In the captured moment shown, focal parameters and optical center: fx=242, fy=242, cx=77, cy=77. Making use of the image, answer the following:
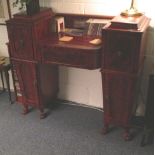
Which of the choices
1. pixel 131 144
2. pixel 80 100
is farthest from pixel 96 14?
pixel 131 144

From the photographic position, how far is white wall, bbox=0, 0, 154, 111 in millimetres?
2025

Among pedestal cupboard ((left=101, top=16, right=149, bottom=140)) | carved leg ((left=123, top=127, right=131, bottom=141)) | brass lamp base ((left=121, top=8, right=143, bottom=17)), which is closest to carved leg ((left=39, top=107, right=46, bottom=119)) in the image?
pedestal cupboard ((left=101, top=16, right=149, bottom=140))

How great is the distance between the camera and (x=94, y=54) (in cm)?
179

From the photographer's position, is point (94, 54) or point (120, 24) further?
point (94, 54)

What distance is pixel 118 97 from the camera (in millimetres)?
1909

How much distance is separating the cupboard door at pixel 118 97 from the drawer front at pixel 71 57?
15cm

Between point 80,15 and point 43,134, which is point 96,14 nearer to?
point 80,15

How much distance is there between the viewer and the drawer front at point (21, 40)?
1952 mm

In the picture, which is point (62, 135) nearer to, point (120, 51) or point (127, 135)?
point (127, 135)

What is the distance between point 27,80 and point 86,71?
22.6 inches

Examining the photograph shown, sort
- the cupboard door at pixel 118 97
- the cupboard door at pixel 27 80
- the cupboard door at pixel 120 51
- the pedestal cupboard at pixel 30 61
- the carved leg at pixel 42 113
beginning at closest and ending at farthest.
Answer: the cupboard door at pixel 120 51 → the cupboard door at pixel 118 97 → the pedestal cupboard at pixel 30 61 → the cupboard door at pixel 27 80 → the carved leg at pixel 42 113

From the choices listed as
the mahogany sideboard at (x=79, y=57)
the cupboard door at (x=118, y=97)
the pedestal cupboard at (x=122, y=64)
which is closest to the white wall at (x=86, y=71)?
the mahogany sideboard at (x=79, y=57)

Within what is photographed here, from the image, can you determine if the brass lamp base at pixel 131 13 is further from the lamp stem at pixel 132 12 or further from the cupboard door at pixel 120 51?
the cupboard door at pixel 120 51

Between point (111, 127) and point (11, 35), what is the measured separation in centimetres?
119
